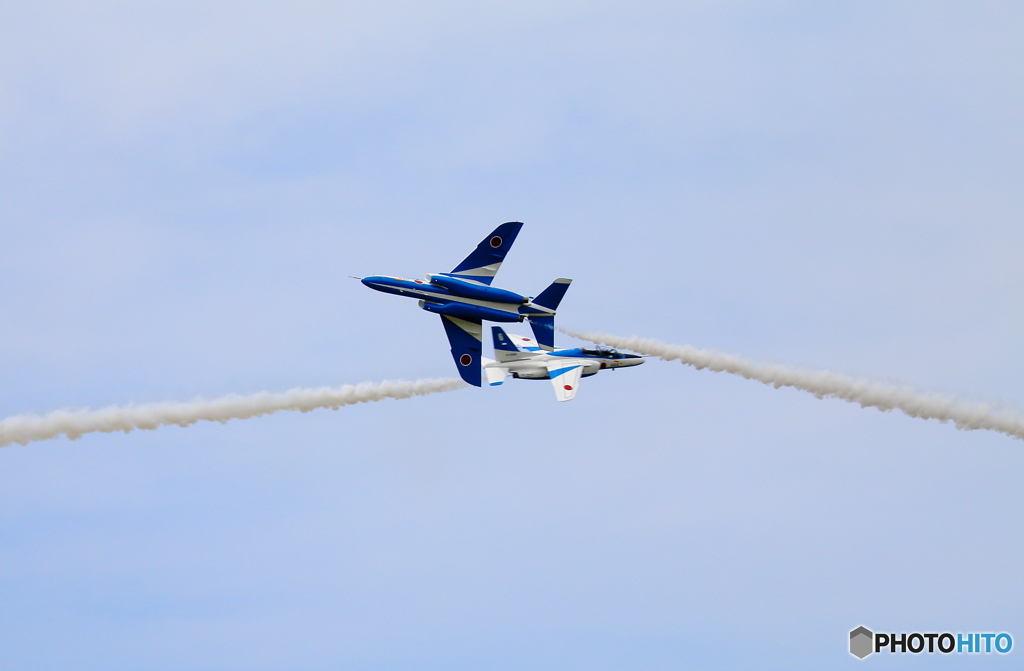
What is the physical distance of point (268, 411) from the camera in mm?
71812

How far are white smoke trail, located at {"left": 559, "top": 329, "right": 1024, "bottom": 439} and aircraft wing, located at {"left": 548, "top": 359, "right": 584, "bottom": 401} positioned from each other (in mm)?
1535

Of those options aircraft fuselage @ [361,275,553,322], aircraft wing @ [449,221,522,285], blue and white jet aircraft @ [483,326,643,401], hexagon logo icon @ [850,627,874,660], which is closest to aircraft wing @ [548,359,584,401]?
blue and white jet aircraft @ [483,326,643,401]

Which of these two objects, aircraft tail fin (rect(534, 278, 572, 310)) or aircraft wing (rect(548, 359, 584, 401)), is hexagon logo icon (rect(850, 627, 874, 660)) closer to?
aircraft wing (rect(548, 359, 584, 401))

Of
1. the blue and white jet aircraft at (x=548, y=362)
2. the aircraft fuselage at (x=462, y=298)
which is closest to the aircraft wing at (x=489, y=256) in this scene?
the aircraft fuselage at (x=462, y=298)

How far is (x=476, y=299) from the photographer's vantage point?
68688 millimetres

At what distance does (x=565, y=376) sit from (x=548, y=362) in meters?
1.70

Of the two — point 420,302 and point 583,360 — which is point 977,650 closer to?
point 583,360

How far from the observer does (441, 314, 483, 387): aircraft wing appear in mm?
70562

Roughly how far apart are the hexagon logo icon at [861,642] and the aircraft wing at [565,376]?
16.4m

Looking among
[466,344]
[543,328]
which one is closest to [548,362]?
[543,328]

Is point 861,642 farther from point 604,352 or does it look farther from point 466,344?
point 466,344

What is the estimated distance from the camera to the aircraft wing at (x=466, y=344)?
232ft

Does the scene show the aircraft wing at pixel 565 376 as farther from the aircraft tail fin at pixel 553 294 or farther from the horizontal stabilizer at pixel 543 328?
the aircraft tail fin at pixel 553 294

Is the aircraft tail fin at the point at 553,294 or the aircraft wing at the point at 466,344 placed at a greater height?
the aircraft tail fin at the point at 553,294
